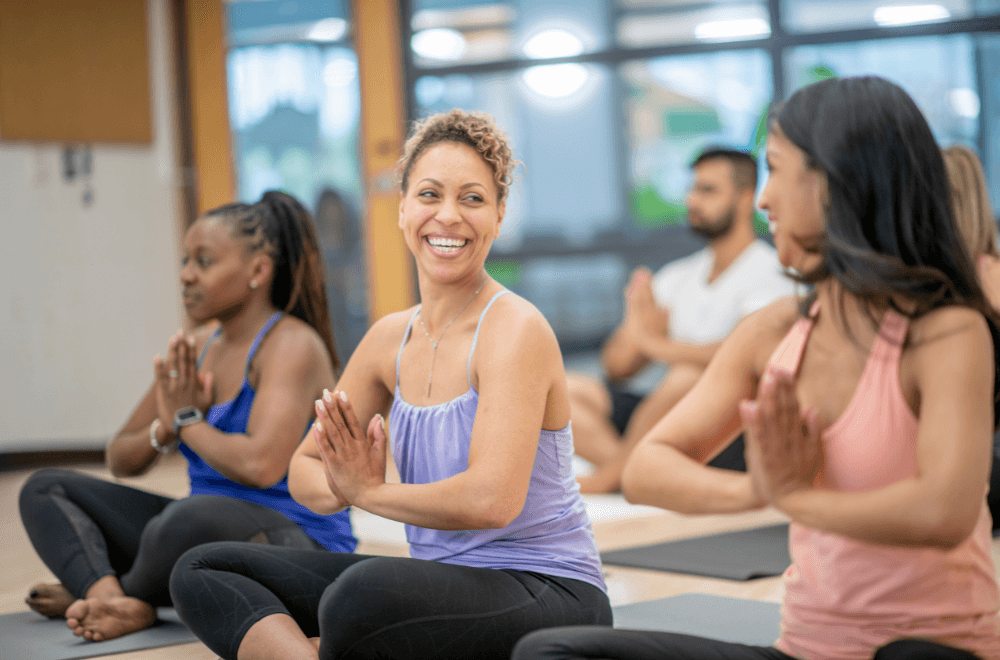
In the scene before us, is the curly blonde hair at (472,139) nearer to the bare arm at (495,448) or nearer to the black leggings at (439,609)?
the bare arm at (495,448)

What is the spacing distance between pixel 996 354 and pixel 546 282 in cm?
437

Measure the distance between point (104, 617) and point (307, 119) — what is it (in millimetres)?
3835

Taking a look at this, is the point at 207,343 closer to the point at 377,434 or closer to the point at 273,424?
the point at 273,424

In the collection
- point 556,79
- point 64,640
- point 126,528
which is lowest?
point 64,640

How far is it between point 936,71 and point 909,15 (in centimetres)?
31

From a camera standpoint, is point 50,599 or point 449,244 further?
point 50,599

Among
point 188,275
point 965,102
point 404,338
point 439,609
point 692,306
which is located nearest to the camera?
point 439,609

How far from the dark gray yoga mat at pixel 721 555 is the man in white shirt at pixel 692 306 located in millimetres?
947

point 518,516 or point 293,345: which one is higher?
point 293,345

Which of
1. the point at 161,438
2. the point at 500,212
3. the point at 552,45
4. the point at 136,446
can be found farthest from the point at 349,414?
the point at 552,45

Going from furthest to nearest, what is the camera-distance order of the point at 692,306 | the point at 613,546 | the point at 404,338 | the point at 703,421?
the point at 692,306, the point at 613,546, the point at 404,338, the point at 703,421

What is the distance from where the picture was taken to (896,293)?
1164mm

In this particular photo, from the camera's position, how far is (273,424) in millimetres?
2092

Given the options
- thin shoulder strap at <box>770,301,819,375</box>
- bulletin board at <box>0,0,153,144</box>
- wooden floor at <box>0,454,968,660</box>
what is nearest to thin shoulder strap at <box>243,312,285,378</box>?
wooden floor at <box>0,454,968,660</box>
